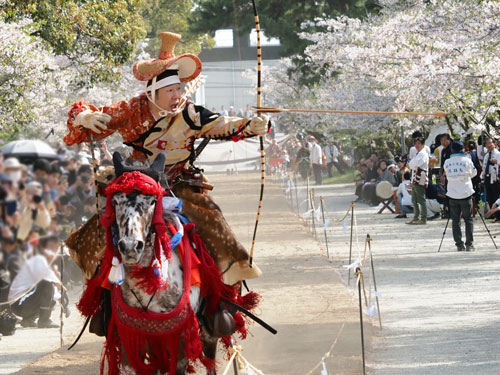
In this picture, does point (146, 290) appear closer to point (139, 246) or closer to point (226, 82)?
point (139, 246)

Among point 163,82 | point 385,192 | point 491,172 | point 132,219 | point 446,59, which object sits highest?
point 446,59

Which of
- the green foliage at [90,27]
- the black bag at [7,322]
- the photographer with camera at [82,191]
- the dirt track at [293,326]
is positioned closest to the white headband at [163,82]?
the photographer with camera at [82,191]

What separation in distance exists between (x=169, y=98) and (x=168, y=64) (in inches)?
10.0

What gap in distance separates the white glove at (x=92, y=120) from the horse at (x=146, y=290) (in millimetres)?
868

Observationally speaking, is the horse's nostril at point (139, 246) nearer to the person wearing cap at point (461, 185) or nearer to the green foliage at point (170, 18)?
Result: the person wearing cap at point (461, 185)

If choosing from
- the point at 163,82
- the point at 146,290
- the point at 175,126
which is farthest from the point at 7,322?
the point at 146,290

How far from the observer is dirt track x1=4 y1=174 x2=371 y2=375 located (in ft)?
33.2

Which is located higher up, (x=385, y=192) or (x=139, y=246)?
(x=139, y=246)

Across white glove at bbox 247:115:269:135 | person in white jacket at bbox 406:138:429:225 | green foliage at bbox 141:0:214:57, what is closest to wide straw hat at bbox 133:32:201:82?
white glove at bbox 247:115:269:135

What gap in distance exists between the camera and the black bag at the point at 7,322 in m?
12.3

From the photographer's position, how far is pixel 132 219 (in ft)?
19.7

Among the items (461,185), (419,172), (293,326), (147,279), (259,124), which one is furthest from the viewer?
(419,172)

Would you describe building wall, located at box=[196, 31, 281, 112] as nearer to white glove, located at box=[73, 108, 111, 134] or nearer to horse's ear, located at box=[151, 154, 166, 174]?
white glove, located at box=[73, 108, 111, 134]

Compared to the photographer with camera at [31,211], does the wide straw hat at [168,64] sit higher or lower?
higher
